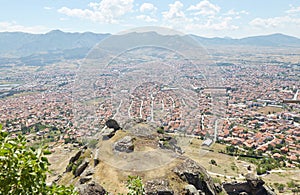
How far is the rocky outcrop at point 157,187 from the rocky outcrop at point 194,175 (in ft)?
2.46

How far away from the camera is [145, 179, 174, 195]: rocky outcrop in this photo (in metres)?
7.71

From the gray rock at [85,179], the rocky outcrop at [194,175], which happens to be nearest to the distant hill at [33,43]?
the gray rock at [85,179]

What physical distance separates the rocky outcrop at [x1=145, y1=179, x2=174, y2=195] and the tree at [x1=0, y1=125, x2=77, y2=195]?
605 cm

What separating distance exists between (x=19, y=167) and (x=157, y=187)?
6.40m

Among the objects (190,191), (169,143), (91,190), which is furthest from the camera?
(190,191)

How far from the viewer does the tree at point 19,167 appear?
1.90 metres

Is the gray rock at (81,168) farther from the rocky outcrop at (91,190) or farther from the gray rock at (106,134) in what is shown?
the gray rock at (106,134)

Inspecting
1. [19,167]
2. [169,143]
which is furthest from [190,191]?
[19,167]

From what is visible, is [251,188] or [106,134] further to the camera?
[251,188]

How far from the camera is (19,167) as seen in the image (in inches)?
76.3

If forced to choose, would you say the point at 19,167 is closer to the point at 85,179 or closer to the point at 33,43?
the point at 85,179

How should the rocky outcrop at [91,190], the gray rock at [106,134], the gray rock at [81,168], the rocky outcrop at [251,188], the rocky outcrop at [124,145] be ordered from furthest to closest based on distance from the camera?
the rocky outcrop at [251,188] < the gray rock at [81,168] < the rocky outcrop at [91,190] < the rocky outcrop at [124,145] < the gray rock at [106,134]

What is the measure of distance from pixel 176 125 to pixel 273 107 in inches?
1717

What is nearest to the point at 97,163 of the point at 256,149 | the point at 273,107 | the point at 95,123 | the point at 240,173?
the point at 95,123
